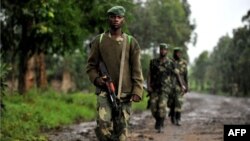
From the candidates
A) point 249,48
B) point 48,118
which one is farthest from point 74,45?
point 249,48

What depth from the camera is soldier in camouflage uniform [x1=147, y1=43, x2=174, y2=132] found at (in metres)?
14.6

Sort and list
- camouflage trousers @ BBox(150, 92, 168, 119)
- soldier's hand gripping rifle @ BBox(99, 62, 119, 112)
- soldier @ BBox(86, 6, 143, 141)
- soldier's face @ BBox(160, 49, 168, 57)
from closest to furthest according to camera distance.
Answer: soldier's hand gripping rifle @ BBox(99, 62, 119, 112), soldier @ BBox(86, 6, 143, 141), soldier's face @ BBox(160, 49, 168, 57), camouflage trousers @ BBox(150, 92, 168, 119)

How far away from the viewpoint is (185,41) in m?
64.6

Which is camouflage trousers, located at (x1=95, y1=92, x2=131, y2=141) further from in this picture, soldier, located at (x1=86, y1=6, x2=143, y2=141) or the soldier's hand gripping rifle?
the soldier's hand gripping rifle

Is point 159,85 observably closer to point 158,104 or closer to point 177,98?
point 158,104

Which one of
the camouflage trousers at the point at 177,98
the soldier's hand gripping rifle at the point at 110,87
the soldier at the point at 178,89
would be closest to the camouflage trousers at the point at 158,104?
the soldier at the point at 178,89

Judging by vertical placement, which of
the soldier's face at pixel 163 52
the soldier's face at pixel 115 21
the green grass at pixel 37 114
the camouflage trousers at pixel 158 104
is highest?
the soldier's face at pixel 115 21

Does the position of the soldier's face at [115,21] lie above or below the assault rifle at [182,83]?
above

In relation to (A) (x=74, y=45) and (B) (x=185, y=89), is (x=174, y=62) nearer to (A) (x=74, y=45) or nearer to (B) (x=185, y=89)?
(B) (x=185, y=89)

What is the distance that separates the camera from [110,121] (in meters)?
7.90

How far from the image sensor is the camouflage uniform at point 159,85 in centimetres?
1464

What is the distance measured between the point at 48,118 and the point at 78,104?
21.5 ft

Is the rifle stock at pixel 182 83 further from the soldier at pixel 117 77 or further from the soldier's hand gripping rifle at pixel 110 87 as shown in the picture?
the soldier's hand gripping rifle at pixel 110 87

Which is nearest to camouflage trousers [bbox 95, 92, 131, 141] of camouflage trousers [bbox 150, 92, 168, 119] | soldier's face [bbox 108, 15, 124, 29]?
soldier's face [bbox 108, 15, 124, 29]
